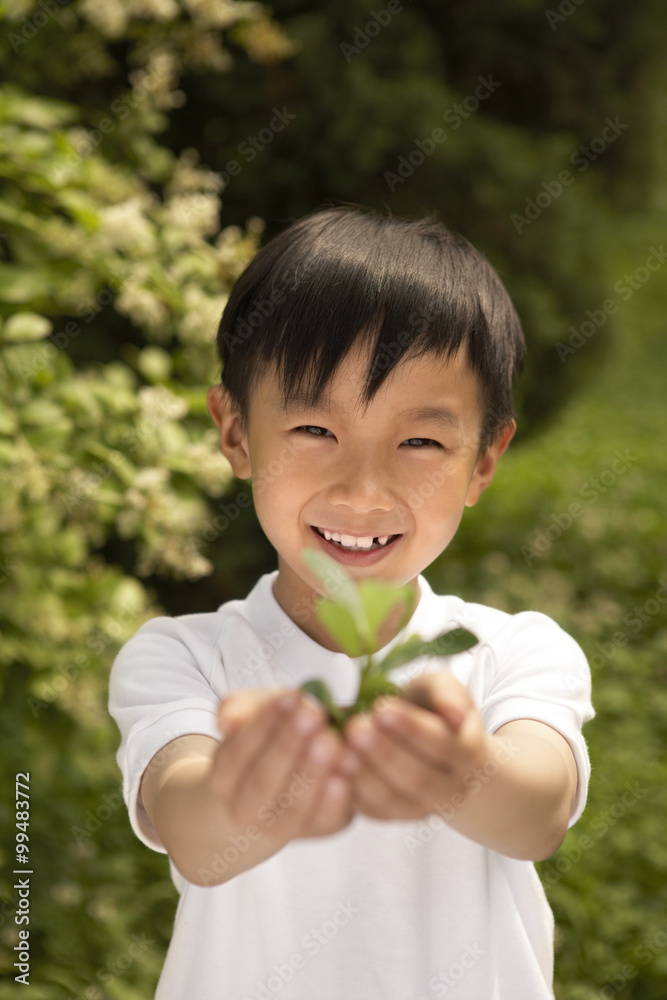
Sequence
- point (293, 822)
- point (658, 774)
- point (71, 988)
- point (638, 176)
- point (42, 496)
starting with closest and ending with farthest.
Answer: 1. point (293, 822)
2. point (42, 496)
3. point (71, 988)
4. point (658, 774)
5. point (638, 176)

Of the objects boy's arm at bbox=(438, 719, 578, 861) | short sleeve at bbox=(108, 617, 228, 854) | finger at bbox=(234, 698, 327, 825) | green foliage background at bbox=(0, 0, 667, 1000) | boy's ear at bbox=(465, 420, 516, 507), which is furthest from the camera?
green foliage background at bbox=(0, 0, 667, 1000)

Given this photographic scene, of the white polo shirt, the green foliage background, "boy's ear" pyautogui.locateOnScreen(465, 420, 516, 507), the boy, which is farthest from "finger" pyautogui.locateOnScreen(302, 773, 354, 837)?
the green foliage background

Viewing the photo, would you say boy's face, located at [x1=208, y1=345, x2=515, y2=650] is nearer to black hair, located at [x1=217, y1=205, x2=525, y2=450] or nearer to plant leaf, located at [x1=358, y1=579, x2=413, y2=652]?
black hair, located at [x1=217, y1=205, x2=525, y2=450]

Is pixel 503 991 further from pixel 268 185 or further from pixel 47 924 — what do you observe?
pixel 268 185

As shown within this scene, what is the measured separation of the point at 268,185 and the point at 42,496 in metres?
2.00

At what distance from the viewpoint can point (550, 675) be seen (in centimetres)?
117

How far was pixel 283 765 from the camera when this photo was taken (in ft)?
2.43

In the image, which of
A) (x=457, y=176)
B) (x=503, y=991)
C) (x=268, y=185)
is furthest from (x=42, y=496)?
(x=457, y=176)

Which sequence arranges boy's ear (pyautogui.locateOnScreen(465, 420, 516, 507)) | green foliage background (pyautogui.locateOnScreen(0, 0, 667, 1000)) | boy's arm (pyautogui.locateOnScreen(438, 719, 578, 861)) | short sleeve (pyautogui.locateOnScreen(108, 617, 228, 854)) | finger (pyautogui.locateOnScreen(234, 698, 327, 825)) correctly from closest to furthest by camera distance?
finger (pyautogui.locateOnScreen(234, 698, 327, 825)) < boy's arm (pyautogui.locateOnScreen(438, 719, 578, 861)) < short sleeve (pyautogui.locateOnScreen(108, 617, 228, 854)) < boy's ear (pyautogui.locateOnScreen(465, 420, 516, 507)) < green foliage background (pyautogui.locateOnScreen(0, 0, 667, 1000))

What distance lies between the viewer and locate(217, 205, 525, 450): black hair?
1.12 m

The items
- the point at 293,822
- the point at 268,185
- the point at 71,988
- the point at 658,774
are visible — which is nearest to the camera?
the point at 293,822

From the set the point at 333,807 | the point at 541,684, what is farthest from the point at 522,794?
the point at 333,807

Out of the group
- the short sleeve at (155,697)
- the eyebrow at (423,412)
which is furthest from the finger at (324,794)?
the eyebrow at (423,412)

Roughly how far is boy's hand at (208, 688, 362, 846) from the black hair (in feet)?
1.47
